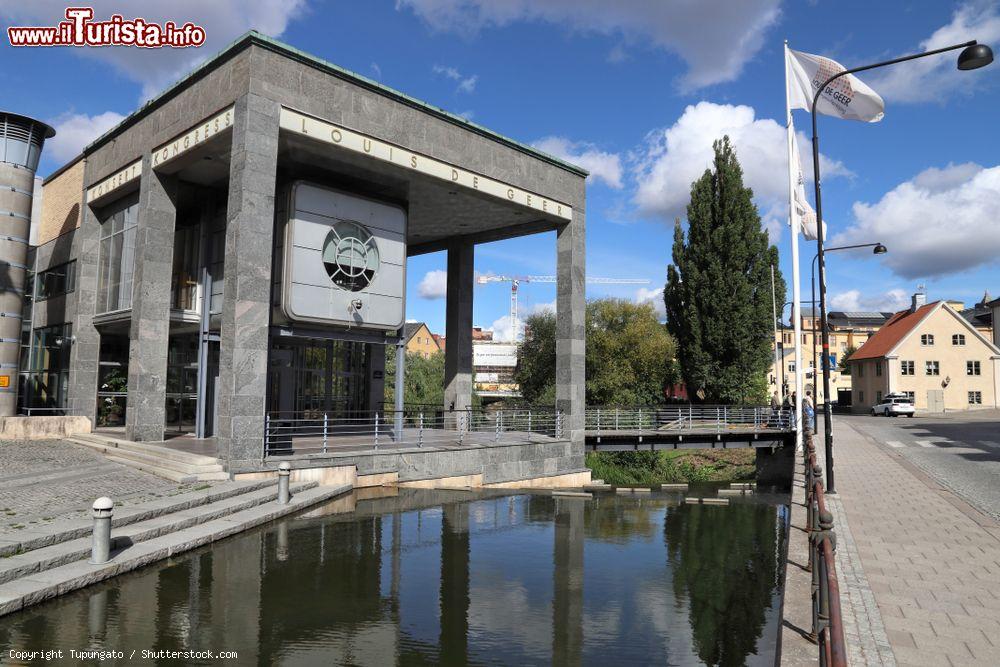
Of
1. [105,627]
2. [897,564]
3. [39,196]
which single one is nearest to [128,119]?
[39,196]

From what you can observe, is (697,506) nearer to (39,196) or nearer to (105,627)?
(105,627)

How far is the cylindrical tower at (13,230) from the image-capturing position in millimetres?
20672

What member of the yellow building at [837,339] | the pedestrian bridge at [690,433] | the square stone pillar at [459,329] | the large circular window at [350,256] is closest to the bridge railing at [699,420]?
the pedestrian bridge at [690,433]

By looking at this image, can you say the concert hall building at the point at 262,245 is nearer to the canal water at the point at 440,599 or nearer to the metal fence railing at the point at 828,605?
the canal water at the point at 440,599

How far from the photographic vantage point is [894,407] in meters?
49.8

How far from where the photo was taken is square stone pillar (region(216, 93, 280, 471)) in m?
14.3

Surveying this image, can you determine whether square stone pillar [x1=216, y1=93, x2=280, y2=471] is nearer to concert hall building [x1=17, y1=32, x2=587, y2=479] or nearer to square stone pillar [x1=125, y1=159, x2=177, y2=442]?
concert hall building [x1=17, y1=32, x2=587, y2=479]

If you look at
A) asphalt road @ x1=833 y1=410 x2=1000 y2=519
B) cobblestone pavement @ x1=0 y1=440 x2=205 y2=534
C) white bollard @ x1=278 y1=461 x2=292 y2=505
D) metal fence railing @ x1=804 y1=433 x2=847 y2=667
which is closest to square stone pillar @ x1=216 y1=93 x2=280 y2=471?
cobblestone pavement @ x1=0 y1=440 x2=205 y2=534

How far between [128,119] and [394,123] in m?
8.56

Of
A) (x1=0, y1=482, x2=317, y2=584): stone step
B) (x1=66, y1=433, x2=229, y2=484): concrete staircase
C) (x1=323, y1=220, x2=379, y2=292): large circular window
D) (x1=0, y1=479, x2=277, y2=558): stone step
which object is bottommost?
(x1=0, y1=482, x2=317, y2=584): stone step

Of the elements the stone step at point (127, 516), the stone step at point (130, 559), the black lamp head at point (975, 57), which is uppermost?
the black lamp head at point (975, 57)

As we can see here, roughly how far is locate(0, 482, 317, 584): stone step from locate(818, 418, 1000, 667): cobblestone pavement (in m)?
9.01

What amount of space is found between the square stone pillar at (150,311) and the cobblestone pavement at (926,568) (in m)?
16.9

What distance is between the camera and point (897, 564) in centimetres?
836
